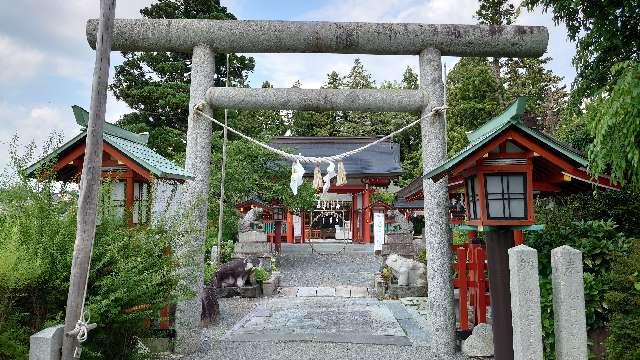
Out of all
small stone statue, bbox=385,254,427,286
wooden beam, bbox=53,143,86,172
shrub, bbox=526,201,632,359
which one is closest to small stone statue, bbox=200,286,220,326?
wooden beam, bbox=53,143,86,172

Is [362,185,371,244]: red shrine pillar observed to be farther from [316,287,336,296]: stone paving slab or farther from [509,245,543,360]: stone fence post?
→ [509,245,543,360]: stone fence post

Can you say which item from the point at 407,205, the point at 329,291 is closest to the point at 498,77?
the point at 407,205

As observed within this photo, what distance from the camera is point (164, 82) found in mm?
18312

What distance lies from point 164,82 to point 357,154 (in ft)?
35.1

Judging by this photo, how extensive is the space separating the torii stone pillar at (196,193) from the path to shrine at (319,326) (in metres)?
0.37

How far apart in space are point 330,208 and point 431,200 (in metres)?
22.1

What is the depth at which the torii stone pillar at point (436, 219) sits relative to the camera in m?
5.75

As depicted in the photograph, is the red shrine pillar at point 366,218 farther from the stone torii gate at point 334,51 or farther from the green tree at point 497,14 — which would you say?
the stone torii gate at point 334,51

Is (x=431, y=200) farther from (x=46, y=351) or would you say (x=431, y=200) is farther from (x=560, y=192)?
(x=46, y=351)

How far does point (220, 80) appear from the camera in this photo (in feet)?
63.9

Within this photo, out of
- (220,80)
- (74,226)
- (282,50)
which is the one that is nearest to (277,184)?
(220,80)

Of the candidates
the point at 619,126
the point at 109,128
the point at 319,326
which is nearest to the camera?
the point at 619,126

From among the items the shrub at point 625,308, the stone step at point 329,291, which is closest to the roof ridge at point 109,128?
the shrub at point 625,308

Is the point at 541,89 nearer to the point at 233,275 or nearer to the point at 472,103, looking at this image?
the point at 472,103
